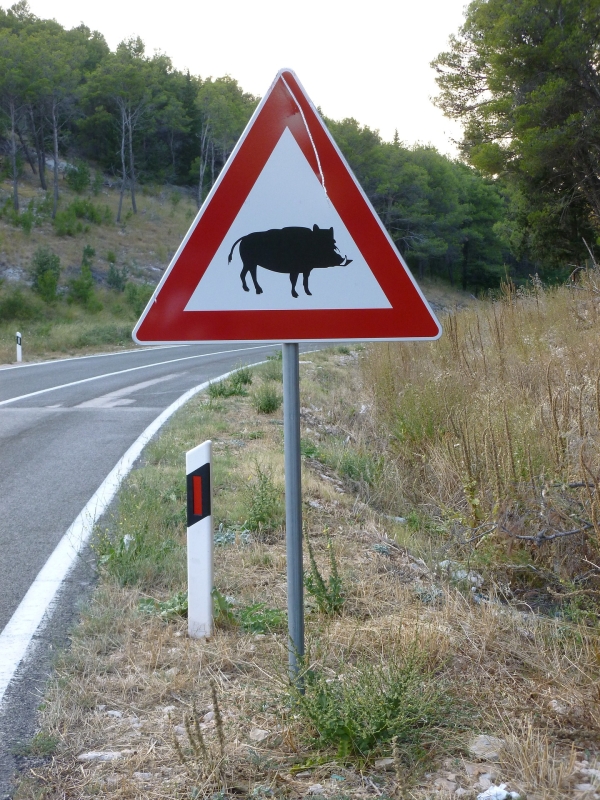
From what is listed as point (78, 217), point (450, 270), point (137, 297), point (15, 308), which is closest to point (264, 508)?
point (15, 308)

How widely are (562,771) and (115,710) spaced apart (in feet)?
4.75

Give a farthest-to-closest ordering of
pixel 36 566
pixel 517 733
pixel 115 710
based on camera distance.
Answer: pixel 36 566
pixel 115 710
pixel 517 733

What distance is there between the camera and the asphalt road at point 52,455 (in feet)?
10.2

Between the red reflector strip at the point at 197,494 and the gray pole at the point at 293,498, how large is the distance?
0.82 meters

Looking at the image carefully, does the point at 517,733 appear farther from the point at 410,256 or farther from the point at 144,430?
the point at 410,256

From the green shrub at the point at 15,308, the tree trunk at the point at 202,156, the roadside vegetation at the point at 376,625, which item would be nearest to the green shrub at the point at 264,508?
the roadside vegetation at the point at 376,625

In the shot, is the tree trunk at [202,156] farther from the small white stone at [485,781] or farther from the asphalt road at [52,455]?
the small white stone at [485,781]

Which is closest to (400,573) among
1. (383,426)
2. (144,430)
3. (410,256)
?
A: (383,426)

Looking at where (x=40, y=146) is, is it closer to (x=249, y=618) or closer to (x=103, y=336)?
(x=103, y=336)

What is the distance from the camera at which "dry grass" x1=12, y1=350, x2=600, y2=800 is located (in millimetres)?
2182

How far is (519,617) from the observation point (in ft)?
10.4

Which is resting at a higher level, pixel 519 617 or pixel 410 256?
pixel 410 256

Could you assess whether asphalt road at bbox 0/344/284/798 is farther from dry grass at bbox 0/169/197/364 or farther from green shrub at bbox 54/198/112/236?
green shrub at bbox 54/198/112/236

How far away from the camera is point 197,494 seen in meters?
3.26
